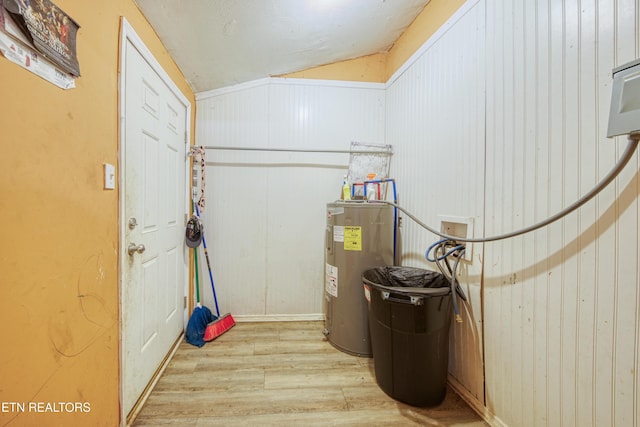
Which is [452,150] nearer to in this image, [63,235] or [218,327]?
[63,235]

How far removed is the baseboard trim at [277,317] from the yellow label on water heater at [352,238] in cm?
96

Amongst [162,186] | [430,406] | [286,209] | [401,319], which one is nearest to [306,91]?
[286,209]

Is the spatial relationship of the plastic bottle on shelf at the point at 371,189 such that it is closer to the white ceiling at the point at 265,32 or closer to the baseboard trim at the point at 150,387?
the white ceiling at the point at 265,32

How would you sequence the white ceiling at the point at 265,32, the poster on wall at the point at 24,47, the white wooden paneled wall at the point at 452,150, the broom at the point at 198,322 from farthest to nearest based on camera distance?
the broom at the point at 198,322, the white ceiling at the point at 265,32, the white wooden paneled wall at the point at 452,150, the poster on wall at the point at 24,47

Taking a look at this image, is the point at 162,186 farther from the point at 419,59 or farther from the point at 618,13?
the point at 618,13

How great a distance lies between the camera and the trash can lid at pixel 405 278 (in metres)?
1.46

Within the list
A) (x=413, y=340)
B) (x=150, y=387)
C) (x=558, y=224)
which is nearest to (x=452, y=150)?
(x=558, y=224)

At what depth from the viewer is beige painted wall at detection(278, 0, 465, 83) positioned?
6.12ft

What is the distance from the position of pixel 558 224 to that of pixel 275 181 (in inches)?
78.3

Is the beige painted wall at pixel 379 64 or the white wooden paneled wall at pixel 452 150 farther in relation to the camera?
the beige painted wall at pixel 379 64

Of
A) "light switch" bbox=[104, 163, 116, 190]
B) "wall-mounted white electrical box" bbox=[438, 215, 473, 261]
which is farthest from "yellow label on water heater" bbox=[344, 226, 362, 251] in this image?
"light switch" bbox=[104, 163, 116, 190]

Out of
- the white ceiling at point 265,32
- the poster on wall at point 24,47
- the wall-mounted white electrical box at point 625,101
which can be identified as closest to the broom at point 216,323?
the white ceiling at point 265,32

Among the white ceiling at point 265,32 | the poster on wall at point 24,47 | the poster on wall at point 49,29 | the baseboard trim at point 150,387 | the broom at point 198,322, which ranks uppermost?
the white ceiling at point 265,32

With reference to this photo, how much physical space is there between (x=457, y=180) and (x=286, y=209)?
148 cm
